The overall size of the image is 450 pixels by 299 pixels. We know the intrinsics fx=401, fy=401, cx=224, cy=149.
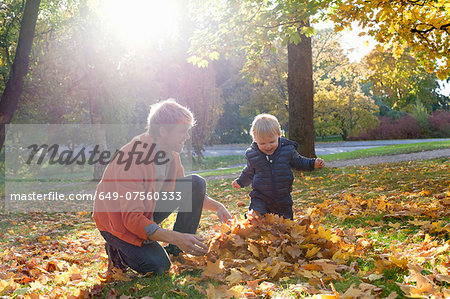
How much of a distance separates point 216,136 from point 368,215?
37.0 m

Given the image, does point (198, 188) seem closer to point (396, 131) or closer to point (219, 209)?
point (219, 209)

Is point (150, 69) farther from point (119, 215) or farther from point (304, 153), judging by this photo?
point (119, 215)

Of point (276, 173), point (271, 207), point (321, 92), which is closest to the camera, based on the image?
point (276, 173)

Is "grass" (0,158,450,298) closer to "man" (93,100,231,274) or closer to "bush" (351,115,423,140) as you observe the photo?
"man" (93,100,231,274)

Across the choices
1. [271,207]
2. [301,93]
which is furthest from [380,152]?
[271,207]

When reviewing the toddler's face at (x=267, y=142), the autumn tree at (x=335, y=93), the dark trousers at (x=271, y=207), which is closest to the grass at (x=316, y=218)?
→ the dark trousers at (x=271, y=207)

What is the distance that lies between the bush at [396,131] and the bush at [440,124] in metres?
1.21

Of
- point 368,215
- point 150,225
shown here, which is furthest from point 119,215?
point 368,215

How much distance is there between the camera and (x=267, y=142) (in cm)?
430

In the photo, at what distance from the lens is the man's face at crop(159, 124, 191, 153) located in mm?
3250

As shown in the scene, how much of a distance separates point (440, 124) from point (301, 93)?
2904cm

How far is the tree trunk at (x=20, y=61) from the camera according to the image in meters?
9.52

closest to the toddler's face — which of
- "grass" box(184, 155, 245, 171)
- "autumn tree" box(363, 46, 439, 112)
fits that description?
"autumn tree" box(363, 46, 439, 112)

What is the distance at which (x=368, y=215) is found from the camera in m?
4.97
